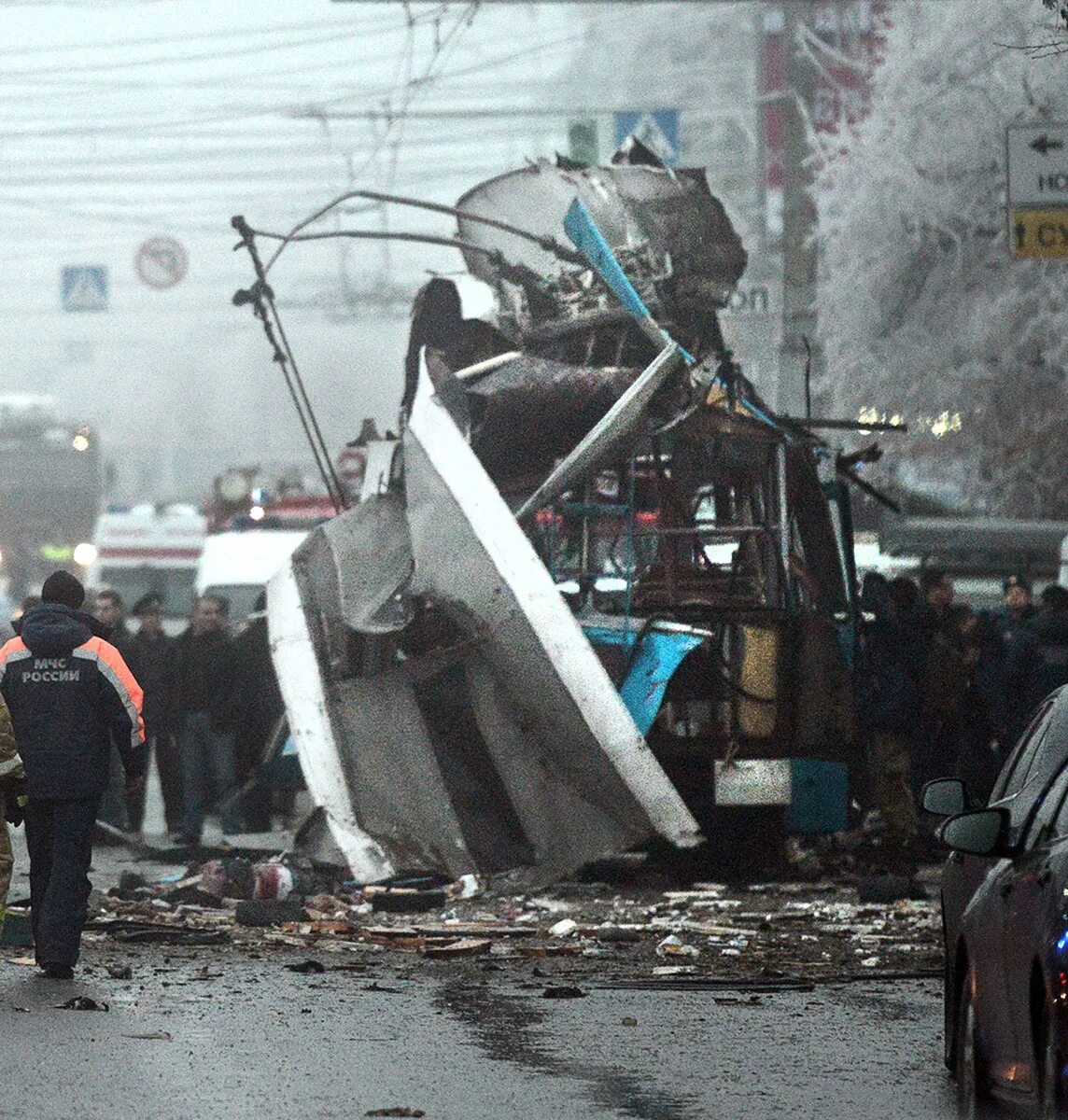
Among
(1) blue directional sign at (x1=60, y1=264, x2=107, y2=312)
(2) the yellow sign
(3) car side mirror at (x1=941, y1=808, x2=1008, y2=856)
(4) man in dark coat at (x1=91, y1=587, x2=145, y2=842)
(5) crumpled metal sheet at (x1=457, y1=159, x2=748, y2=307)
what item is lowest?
(4) man in dark coat at (x1=91, y1=587, x2=145, y2=842)

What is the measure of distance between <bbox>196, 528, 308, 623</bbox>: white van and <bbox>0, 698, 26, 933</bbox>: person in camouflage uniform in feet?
43.1

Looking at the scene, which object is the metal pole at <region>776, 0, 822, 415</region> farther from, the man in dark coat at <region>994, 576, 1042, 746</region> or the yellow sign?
the yellow sign

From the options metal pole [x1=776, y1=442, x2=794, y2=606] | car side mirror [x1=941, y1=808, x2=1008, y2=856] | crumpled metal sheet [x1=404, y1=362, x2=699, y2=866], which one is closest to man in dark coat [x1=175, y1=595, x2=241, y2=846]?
crumpled metal sheet [x1=404, y1=362, x2=699, y2=866]

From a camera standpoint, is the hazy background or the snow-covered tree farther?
the hazy background

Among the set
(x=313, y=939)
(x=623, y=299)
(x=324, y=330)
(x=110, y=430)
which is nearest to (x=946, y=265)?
(x=623, y=299)

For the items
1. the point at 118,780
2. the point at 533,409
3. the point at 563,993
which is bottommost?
the point at 118,780

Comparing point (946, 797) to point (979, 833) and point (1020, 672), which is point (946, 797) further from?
point (1020, 672)

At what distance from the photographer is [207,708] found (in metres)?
18.2

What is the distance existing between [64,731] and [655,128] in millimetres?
24407

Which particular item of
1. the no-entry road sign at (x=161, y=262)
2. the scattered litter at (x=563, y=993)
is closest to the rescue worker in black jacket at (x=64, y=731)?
the scattered litter at (x=563, y=993)

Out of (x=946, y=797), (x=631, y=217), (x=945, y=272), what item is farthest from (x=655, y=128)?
(x=946, y=797)

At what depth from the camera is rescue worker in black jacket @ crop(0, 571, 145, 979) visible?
1002cm

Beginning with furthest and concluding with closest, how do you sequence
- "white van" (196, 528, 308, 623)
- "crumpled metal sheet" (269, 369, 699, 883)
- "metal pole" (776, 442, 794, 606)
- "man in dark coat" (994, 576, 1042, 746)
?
"white van" (196, 528, 308, 623) < "man in dark coat" (994, 576, 1042, 746) < "metal pole" (776, 442, 794, 606) < "crumpled metal sheet" (269, 369, 699, 883)

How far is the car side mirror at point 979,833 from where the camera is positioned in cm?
651
